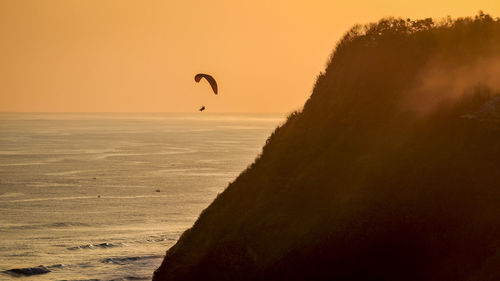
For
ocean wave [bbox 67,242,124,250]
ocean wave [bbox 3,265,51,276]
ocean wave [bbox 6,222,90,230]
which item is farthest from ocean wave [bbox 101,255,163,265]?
ocean wave [bbox 6,222,90,230]

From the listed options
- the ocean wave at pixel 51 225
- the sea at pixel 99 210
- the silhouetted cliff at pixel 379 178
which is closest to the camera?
the silhouetted cliff at pixel 379 178

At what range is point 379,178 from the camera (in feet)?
101

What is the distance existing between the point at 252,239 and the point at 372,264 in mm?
6000

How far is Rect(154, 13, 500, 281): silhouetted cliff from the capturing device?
1103 inches

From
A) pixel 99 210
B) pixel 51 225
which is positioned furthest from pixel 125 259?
pixel 99 210

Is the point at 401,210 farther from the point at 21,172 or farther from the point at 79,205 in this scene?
the point at 21,172

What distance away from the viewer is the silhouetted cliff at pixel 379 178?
1103 inches

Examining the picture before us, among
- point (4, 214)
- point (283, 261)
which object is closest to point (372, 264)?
point (283, 261)

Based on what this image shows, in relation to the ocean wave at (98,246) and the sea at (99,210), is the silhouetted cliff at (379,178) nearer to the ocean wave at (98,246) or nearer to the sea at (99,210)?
the sea at (99,210)

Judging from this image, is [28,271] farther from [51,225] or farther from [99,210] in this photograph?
[99,210]

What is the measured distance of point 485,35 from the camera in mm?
35094

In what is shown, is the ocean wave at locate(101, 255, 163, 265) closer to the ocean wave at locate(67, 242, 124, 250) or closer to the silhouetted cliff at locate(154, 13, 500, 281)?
the ocean wave at locate(67, 242, 124, 250)

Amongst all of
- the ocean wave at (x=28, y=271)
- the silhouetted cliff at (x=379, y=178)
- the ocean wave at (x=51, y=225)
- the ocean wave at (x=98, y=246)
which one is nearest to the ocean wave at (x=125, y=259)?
the ocean wave at (x=28, y=271)

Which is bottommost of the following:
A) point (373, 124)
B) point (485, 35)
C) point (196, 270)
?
point (196, 270)
